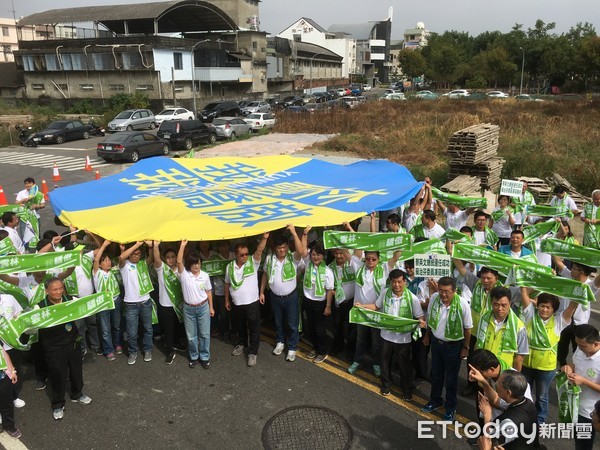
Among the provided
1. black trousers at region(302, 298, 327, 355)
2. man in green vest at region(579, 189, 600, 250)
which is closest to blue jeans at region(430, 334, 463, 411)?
black trousers at region(302, 298, 327, 355)

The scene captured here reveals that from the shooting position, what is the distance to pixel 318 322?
677 centimetres

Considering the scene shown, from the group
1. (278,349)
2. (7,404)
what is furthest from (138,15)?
(7,404)

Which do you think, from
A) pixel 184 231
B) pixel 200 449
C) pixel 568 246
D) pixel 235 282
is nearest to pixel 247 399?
pixel 200 449

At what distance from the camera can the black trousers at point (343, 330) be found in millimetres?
6812

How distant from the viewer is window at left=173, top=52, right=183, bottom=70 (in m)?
44.3

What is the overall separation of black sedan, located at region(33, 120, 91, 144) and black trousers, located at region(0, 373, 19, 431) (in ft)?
87.5

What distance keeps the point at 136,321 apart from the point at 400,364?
3.64 meters

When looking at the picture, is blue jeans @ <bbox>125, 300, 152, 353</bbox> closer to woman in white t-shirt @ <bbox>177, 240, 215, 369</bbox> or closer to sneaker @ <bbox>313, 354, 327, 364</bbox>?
woman in white t-shirt @ <bbox>177, 240, 215, 369</bbox>

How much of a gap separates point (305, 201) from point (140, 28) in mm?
51996

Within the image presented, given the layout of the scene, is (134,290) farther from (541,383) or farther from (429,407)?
(541,383)

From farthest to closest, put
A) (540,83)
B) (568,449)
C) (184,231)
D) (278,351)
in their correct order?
(540,83) → (278,351) → (184,231) → (568,449)

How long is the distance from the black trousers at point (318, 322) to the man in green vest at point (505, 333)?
2365mm

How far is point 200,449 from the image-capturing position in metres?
5.19

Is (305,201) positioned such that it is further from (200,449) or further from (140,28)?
(140,28)
